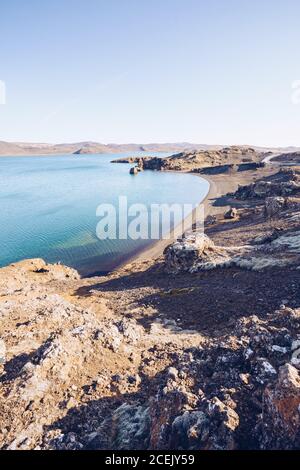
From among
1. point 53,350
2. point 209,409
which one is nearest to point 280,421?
point 209,409

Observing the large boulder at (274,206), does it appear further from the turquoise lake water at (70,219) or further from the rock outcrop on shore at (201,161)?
the rock outcrop on shore at (201,161)

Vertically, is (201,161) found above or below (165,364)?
above

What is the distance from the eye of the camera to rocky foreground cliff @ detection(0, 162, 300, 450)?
973cm

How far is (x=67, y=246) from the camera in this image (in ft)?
170

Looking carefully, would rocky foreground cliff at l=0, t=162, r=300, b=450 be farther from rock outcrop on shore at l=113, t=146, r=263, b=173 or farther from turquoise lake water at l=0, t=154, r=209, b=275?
rock outcrop on shore at l=113, t=146, r=263, b=173

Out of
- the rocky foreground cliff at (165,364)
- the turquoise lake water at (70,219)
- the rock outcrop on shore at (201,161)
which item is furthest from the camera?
the rock outcrop on shore at (201,161)

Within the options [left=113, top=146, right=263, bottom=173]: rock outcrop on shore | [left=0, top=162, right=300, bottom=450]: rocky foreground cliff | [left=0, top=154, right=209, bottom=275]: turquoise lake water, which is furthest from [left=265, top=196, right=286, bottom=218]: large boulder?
[left=113, top=146, right=263, bottom=173]: rock outcrop on shore

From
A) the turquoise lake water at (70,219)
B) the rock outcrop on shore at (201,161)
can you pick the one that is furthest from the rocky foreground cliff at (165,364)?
the rock outcrop on shore at (201,161)

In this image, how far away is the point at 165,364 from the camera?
15.2m

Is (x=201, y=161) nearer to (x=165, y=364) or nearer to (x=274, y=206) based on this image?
(x=274, y=206)

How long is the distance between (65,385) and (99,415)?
2221 millimetres

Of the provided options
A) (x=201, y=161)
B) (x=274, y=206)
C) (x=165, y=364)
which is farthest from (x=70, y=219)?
(x=201, y=161)

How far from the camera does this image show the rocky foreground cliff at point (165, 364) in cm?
973
